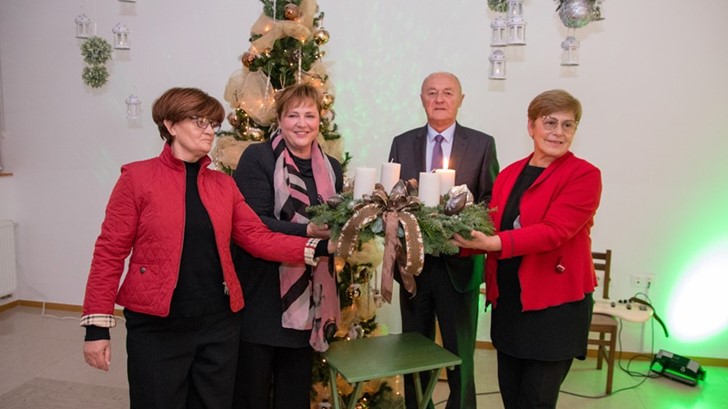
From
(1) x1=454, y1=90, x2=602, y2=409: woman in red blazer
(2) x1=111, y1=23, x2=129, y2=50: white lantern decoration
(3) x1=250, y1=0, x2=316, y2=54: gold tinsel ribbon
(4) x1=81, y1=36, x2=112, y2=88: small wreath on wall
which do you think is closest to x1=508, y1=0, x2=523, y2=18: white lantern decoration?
(3) x1=250, y1=0, x2=316, y2=54: gold tinsel ribbon

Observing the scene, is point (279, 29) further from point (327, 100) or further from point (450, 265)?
point (450, 265)

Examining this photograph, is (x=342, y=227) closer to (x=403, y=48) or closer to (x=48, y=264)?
(x=403, y=48)

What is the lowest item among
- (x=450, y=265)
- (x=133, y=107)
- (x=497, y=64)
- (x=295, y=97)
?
(x=450, y=265)

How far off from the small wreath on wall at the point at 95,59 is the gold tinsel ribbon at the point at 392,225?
3.44m

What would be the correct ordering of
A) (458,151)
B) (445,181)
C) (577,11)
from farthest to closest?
(577,11)
(458,151)
(445,181)

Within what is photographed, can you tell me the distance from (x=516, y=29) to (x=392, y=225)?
2010mm

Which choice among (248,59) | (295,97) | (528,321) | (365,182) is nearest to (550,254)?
(528,321)

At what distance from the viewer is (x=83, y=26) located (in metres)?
3.95

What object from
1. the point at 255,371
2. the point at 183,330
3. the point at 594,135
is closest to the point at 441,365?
the point at 255,371

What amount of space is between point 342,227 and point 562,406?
7.19ft

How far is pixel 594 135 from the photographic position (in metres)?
3.83

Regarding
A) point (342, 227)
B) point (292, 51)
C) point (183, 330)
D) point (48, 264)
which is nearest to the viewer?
point (183, 330)

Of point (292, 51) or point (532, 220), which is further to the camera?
point (292, 51)

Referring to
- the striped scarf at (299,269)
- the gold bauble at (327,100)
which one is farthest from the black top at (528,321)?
the gold bauble at (327,100)
